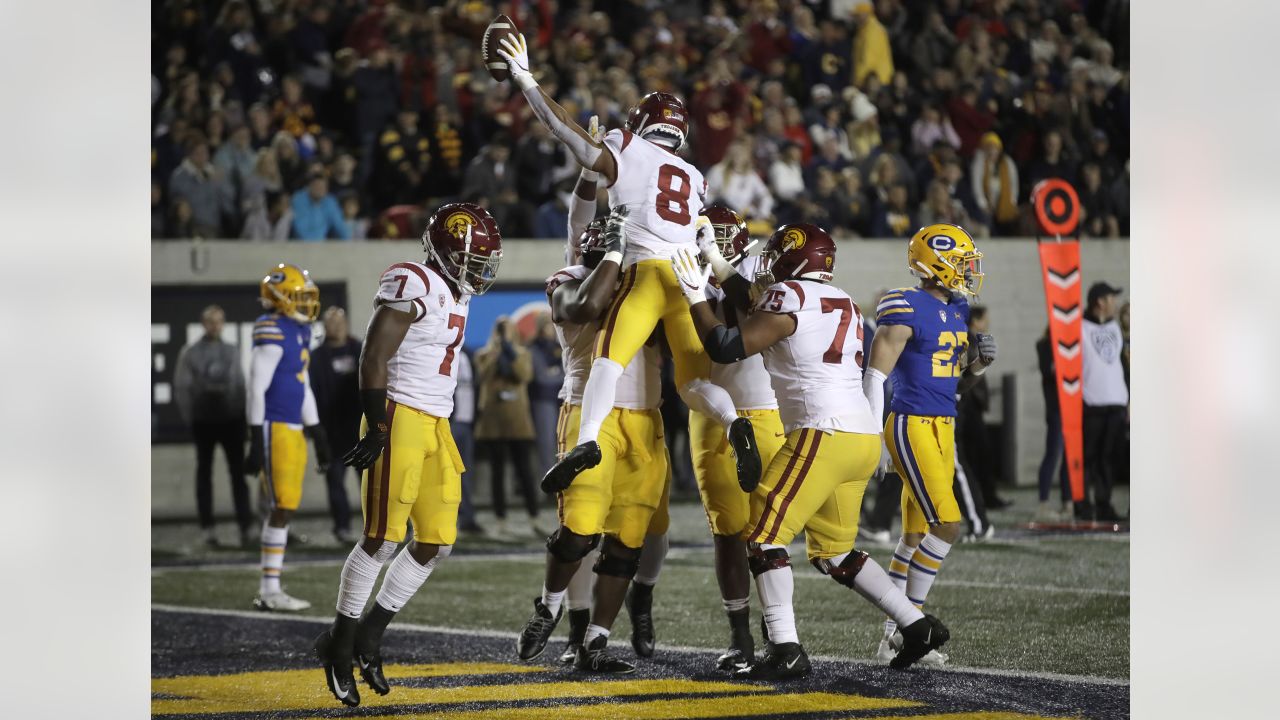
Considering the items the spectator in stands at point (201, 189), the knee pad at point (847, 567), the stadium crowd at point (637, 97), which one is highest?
the stadium crowd at point (637, 97)

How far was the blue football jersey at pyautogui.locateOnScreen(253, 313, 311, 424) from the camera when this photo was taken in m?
8.02

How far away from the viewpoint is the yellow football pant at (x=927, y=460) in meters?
6.04

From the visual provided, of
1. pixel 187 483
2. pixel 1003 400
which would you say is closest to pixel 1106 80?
pixel 1003 400

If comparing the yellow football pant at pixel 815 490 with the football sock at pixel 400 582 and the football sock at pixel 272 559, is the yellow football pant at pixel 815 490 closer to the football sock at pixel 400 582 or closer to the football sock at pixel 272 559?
the football sock at pixel 400 582

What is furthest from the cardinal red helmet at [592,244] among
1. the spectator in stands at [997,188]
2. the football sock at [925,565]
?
the spectator in stands at [997,188]

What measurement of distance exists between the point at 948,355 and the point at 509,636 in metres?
2.35

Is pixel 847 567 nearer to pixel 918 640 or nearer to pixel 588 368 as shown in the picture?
pixel 918 640

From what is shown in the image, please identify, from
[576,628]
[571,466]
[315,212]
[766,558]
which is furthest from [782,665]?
[315,212]

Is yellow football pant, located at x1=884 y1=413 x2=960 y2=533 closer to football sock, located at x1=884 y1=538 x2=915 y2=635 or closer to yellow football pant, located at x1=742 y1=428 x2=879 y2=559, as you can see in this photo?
football sock, located at x1=884 y1=538 x2=915 y2=635

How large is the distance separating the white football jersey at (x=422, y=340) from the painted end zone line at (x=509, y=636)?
68.4 inches

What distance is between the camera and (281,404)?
26.3 ft
